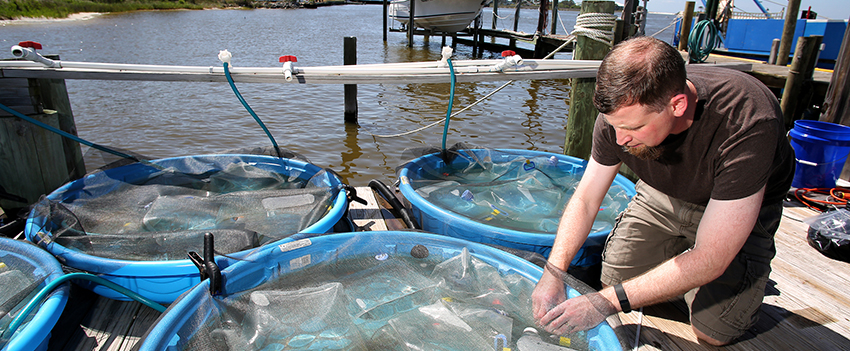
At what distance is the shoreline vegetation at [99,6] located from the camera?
2723 cm

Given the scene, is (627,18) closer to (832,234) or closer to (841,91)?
(841,91)

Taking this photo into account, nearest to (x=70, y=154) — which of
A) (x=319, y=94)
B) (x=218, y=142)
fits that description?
(x=218, y=142)

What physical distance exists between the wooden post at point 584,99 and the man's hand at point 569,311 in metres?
2.82

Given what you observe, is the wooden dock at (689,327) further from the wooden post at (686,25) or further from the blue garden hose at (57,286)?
the wooden post at (686,25)

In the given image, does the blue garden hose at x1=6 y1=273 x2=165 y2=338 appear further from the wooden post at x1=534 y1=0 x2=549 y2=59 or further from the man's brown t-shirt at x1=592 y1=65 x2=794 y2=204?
the wooden post at x1=534 y1=0 x2=549 y2=59

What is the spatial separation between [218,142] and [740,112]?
22.6 feet

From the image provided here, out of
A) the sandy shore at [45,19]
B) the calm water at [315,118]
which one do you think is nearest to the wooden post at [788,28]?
the calm water at [315,118]

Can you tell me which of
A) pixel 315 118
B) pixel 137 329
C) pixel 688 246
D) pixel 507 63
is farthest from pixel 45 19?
pixel 688 246

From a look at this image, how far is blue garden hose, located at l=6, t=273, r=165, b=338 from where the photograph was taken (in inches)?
A: 61.6

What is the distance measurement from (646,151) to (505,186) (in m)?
1.62

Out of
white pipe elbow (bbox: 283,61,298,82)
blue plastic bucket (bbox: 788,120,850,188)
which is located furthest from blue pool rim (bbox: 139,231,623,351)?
blue plastic bucket (bbox: 788,120,850,188)

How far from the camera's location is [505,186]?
338 cm

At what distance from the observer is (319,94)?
32.8ft

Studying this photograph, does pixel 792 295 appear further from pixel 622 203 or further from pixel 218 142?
pixel 218 142
